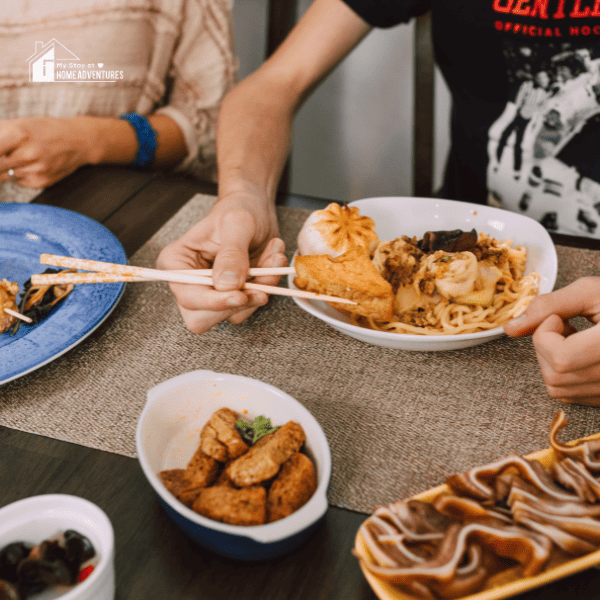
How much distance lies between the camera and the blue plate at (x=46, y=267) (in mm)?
987

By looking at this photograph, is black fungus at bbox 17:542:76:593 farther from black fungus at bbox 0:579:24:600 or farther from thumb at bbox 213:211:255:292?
thumb at bbox 213:211:255:292

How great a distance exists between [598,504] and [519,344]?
18.8 inches

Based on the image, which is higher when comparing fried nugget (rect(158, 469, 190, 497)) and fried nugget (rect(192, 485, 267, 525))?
fried nugget (rect(192, 485, 267, 525))

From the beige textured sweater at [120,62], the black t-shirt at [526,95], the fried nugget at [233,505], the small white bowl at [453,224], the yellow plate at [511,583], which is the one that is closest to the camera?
the yellow plate at [511,583]

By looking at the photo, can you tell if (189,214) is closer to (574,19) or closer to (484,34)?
(484,34)

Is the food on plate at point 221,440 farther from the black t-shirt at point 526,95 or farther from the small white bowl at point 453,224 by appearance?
the black t-shirt at point 526,95

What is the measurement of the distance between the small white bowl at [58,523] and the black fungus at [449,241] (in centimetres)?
84

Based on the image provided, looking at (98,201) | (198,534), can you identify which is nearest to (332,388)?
(198,534)

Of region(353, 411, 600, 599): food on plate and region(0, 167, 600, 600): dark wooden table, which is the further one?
region(0, 167, 600, 600): dark wooden table

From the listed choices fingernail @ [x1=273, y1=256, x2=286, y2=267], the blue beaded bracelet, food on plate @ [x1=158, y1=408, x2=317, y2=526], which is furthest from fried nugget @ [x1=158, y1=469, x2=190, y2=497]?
the blue beaded bracelet

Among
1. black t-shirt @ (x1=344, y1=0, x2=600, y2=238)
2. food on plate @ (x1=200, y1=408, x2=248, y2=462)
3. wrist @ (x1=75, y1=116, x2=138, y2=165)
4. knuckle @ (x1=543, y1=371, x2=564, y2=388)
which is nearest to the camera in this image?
food on plate @ (x1=200, y1=408, x2=248, y2=462)

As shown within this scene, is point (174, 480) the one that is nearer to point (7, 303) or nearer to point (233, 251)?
point (233, 251)

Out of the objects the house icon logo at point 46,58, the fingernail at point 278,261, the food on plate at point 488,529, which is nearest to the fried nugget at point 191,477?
the food on plate at point 488,529

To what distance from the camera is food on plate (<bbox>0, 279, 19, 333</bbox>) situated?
1.08 meters
